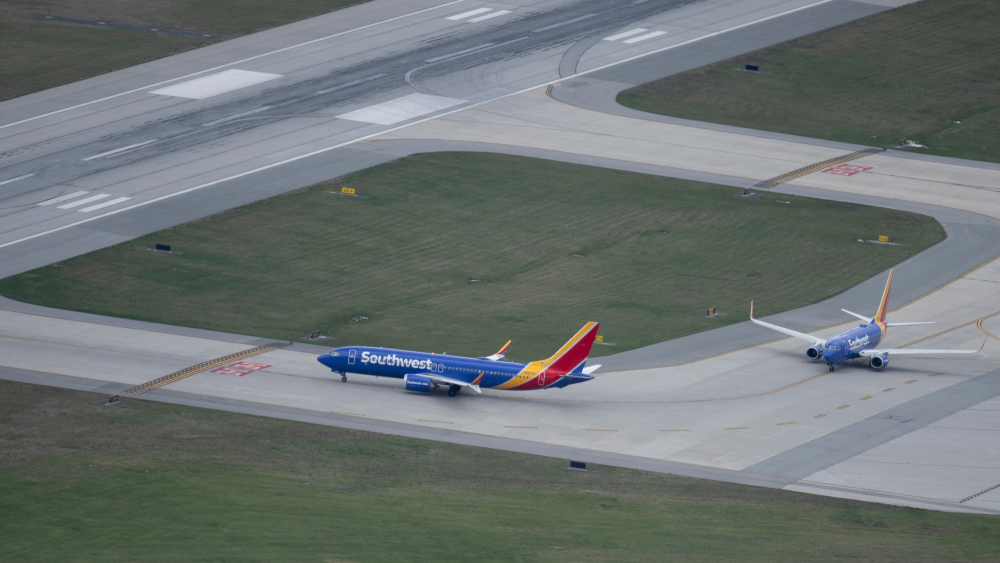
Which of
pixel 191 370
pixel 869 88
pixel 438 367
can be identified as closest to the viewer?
pixel 438 367

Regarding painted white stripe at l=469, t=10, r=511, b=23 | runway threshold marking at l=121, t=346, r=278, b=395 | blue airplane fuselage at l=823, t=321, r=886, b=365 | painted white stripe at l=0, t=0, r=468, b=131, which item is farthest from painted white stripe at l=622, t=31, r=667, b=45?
runway threshold marking at l=121, t=346, r=278, b=395

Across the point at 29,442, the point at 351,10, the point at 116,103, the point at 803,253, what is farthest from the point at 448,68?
the point at 29,442

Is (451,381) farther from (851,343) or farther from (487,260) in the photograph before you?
(851,343)

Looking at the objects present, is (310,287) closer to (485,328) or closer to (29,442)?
(485,328)

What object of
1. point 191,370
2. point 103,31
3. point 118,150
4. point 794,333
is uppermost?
point 103,31

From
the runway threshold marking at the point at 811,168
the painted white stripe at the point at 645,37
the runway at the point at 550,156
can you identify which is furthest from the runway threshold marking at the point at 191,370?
Result: the painted white stripe at the point at 645,37

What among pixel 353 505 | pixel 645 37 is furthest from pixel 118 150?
pixel 353 505
